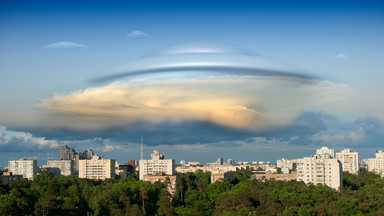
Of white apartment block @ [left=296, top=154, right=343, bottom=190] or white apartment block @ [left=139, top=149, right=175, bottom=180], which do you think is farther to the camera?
white apartment block @ [left=139, top=149, right=175, bottom=180]

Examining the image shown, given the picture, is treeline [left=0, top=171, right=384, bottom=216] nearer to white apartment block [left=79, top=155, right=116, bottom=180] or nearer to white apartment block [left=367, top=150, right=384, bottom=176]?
white apartment block [left=79, top=155, right=116, bottom=180]

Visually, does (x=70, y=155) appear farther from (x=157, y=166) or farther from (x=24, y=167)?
(x=157, y=166)

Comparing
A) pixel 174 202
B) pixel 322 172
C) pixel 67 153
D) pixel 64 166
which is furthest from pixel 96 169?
pixel 174 202

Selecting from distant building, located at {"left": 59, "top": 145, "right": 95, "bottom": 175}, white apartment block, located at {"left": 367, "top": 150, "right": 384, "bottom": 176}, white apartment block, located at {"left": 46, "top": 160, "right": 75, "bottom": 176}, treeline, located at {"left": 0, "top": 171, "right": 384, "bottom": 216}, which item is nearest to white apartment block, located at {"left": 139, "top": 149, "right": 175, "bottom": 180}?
white apartment block, located at {"left": 46, "top": 160, "right": 75, "bottom": 176}

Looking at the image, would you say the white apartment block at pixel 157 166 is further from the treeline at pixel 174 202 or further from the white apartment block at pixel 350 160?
the white apartment block at pixel 350 160

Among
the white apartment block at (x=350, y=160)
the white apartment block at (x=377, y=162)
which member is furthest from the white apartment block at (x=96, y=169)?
the white apartment block at (x=377, y=162)

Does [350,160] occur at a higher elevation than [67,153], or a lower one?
lower
